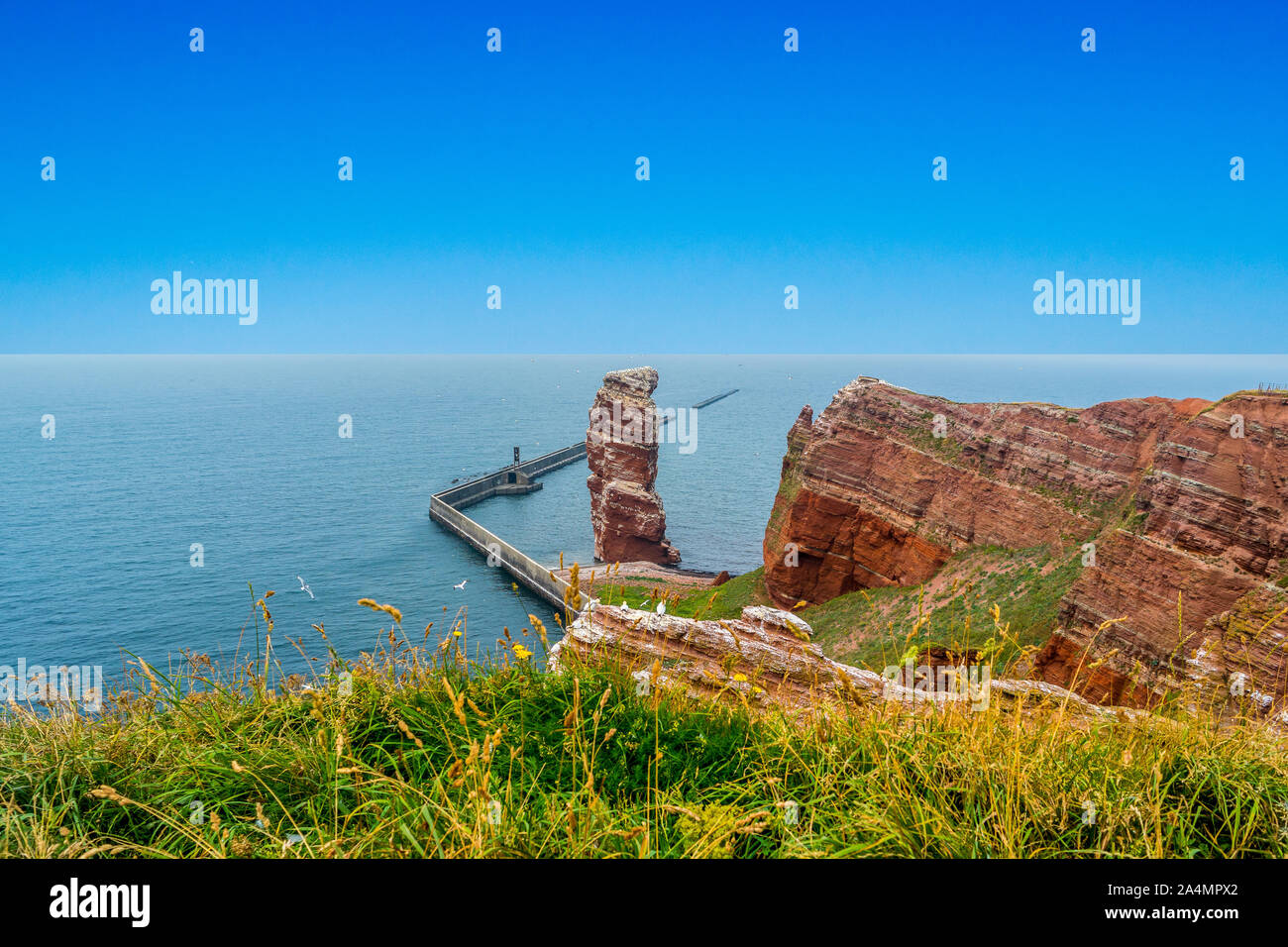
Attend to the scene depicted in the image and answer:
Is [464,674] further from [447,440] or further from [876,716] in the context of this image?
[447,440]

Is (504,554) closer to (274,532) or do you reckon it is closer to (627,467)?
(627,467)

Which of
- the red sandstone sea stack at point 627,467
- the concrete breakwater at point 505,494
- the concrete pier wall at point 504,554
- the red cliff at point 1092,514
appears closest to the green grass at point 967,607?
the red cliff at point 1092,514

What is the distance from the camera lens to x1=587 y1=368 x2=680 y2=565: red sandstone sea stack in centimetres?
6825

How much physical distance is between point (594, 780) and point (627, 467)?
6407 cm

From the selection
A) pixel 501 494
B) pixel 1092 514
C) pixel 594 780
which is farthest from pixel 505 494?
pixel 594 780

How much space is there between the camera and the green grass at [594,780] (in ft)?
13.0

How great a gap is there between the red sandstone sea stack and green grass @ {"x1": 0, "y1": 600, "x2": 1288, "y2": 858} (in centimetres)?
6248

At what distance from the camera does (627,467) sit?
68812 mm

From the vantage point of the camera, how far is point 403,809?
13.9ft

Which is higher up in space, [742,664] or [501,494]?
[742,664]

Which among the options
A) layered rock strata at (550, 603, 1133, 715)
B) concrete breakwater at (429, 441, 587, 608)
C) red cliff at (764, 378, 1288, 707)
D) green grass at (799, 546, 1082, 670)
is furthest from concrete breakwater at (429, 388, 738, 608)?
layered rock strata at (550, 603, 1133, 715)

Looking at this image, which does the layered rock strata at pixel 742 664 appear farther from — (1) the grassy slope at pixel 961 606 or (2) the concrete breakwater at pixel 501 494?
(2) the concrete breakwater at pixel 501 494
